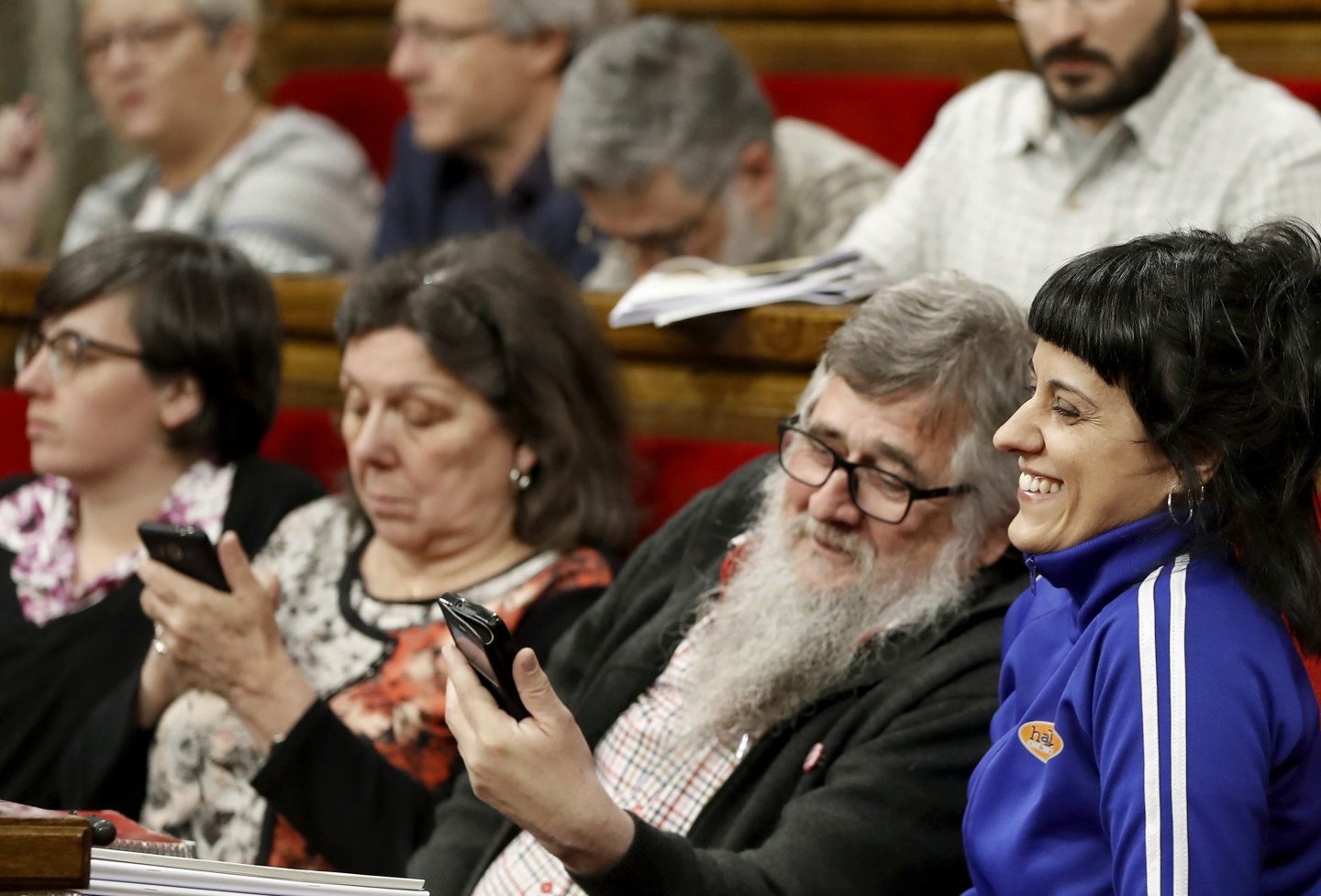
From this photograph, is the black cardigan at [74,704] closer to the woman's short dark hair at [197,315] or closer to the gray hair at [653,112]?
the woman's short dark hair at [197,315]

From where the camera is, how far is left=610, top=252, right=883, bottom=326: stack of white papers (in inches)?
89.5

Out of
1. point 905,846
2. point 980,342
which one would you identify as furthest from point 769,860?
point 980,342

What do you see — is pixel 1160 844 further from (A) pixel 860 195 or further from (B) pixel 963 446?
(A) pixel 860 195

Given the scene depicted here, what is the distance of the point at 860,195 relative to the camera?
3.10m

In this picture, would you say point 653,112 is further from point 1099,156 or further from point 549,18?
point 1099,156

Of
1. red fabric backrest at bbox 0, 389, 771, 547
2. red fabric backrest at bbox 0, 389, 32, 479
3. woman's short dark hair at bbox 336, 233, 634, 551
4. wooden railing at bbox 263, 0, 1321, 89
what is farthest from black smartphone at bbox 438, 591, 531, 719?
wooden railing at bbox 263, 0, 1321, 89

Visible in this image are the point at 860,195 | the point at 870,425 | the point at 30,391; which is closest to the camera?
the point at 870,425

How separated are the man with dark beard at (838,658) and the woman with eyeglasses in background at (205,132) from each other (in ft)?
5.95

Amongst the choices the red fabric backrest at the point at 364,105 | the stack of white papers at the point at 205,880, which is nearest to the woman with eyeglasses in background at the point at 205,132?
the red fabric backrest at the point at 364,105

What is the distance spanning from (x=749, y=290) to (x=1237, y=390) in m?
1.11

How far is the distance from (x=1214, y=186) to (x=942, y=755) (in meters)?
1.21

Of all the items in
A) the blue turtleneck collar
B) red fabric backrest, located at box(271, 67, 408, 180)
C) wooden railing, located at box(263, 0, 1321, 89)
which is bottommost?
red fabric backrest, located at box(271, 67, 408, 180)

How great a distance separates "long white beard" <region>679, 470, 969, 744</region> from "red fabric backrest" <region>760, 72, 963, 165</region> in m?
1.73

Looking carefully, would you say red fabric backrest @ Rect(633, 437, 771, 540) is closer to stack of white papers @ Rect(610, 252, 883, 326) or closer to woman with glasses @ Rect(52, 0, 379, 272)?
stack of white papers @ Rect(610, 252, 883, 326)
